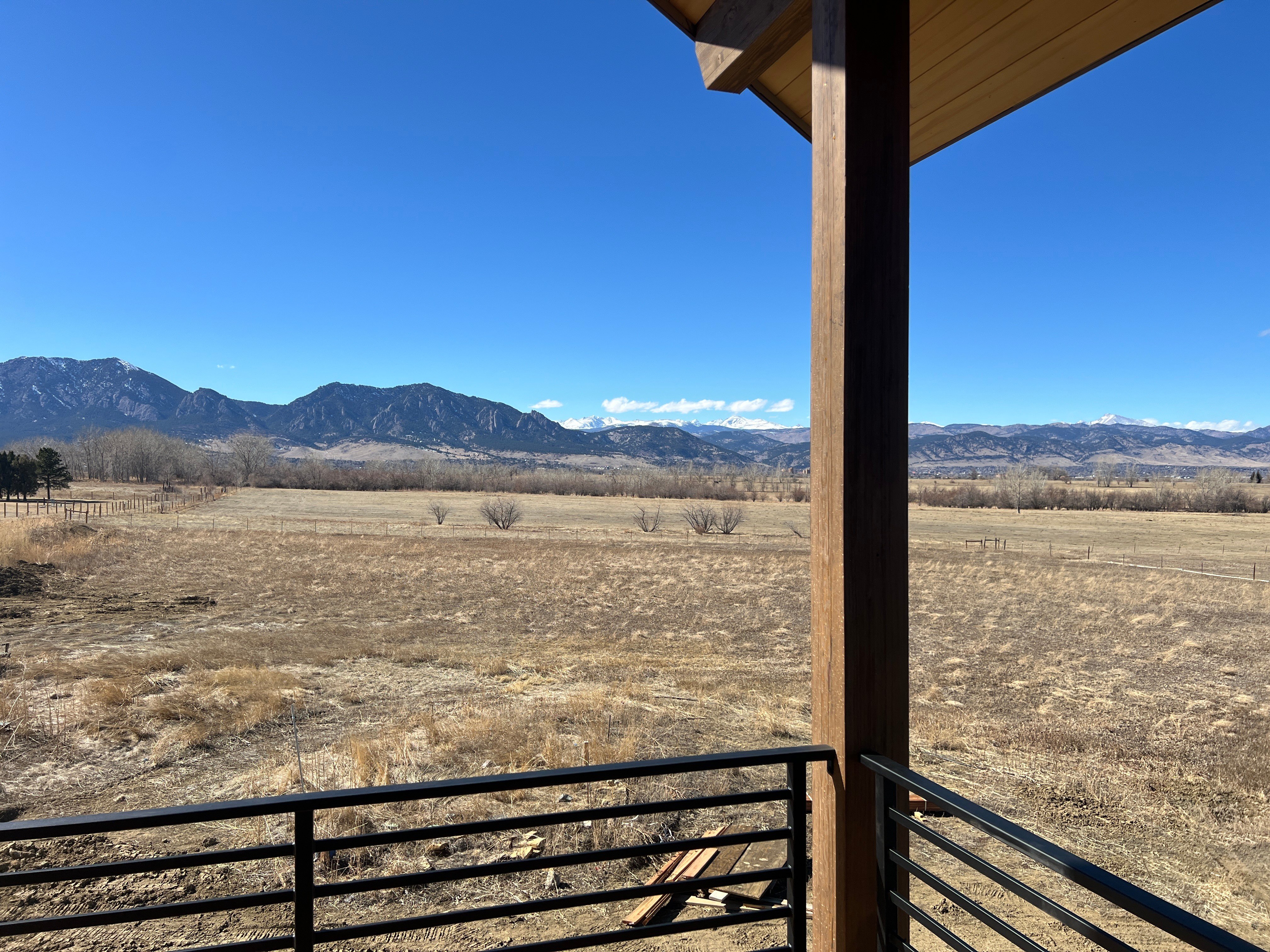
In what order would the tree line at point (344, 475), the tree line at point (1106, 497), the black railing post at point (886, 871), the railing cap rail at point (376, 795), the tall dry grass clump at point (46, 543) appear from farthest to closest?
the tree line at point (344, 475)
the tree line at point (1106, 497)
the tall dry grass clump at point (46, 543)
the black railing post at point (886, 871)
the railing cap rail at point (376, 795)

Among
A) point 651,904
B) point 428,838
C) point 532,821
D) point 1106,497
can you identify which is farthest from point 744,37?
point 1106,497

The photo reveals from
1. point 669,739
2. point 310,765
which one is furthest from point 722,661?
point 310,765

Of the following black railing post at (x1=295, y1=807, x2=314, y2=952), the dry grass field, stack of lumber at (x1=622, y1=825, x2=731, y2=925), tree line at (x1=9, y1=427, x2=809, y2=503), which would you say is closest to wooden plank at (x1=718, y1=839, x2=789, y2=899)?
stack of lumber at (x1=622, y1=825, x2=731, y2=925)

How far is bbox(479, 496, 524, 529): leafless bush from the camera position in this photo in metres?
35.8

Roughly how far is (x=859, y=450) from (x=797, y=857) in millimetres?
1154

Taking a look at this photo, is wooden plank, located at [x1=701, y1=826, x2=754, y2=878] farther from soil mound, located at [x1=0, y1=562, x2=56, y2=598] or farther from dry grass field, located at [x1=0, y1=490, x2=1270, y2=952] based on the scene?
soil mound, located at [x1=0, y1=562, x2=56, y2=598]

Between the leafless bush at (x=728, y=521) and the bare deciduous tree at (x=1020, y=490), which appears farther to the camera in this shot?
the bare deciduous tree at (x=1020, y=490)

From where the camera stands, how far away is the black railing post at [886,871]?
1683mm

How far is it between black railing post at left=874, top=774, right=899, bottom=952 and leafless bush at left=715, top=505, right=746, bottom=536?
3133 cm

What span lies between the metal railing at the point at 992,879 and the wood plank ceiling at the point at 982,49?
1934mm

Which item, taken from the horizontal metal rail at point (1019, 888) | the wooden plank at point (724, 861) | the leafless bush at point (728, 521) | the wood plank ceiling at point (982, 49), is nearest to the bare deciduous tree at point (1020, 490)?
the leafless bush at point (728, 521)

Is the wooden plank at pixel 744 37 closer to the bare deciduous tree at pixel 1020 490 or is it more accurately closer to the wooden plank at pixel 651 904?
the wooden plank at pixel 651 904

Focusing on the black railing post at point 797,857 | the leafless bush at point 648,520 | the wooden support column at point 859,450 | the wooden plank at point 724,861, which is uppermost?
the wooden support column at point 859,450

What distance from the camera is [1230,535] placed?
33219 mm
